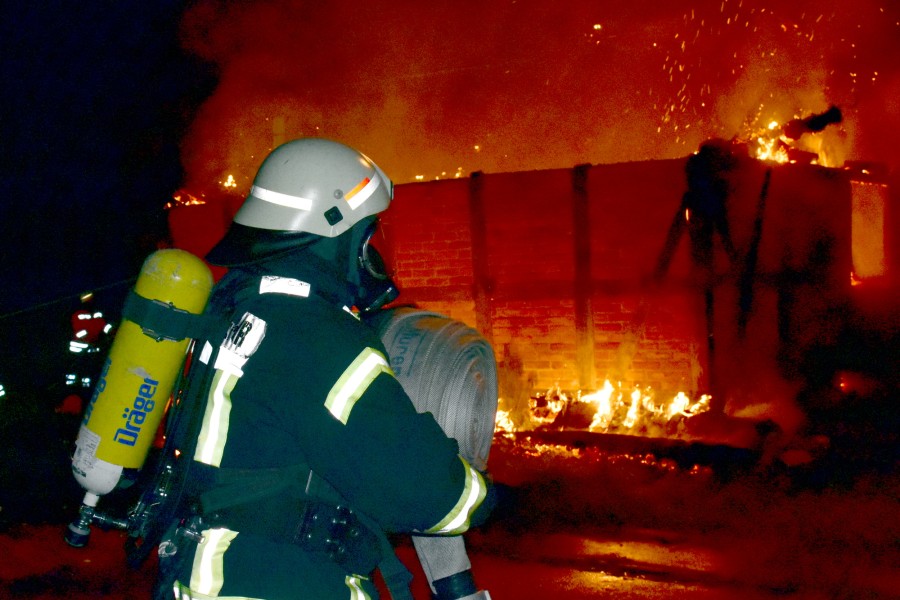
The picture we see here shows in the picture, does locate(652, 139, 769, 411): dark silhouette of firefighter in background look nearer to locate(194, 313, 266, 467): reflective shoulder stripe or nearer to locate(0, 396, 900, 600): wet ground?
locate(0, 396, 900, 600): wet ground

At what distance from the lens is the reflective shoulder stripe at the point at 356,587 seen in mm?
1772

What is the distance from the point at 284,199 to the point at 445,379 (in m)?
0.74

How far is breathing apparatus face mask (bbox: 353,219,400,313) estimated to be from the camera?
6.82 ft

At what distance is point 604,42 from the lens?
12.7 meters

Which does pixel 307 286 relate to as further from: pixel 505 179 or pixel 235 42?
pixel 235 42

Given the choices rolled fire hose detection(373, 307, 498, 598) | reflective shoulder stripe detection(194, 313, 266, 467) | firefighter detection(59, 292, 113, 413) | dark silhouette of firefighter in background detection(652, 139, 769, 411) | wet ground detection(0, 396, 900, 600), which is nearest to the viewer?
reflective shoulder stripe detection(194, 313, 266, 467)

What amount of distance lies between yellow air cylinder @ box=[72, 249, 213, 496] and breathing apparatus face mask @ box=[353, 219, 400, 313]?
480 mm

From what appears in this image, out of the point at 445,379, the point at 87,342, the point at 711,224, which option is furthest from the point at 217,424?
the point at 711,224

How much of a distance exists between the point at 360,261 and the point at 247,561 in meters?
0.88

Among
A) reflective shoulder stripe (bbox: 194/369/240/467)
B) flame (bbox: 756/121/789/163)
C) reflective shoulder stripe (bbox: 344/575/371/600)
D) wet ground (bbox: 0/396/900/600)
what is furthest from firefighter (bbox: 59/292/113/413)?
flame (bbox: 756/121/789/163)

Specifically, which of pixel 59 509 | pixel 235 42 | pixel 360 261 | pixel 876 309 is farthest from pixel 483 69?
pixel 360 261

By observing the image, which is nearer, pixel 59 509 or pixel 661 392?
pixel 59 509

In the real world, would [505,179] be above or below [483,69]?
below

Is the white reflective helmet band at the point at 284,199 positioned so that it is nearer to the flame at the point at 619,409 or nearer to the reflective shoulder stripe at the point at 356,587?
the reflective shoulder stripe at the point at 356,587
